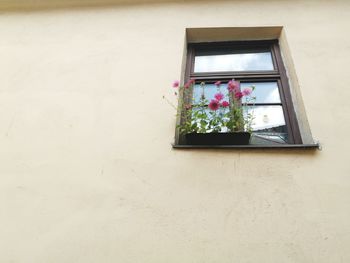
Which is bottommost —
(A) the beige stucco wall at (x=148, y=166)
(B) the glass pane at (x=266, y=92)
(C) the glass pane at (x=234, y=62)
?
(A) the beige stucco wall at (x=148, y=166)

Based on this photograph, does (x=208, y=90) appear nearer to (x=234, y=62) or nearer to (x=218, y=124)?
(x=234, y=62)

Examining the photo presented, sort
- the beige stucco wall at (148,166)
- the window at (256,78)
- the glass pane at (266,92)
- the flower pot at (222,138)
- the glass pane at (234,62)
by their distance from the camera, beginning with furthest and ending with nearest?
1. the glass pane at (234,62)
2. the glass pane at (266,92)
3. the window at (256,78)
4. the flower pot at (222,138)
5. the beige stucco wall at (148,166)

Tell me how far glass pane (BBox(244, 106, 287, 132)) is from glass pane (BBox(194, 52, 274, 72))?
0.51 meters

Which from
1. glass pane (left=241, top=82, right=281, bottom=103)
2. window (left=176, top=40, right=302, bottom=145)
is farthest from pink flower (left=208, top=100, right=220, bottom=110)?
glass pane (left=241, top=82, right=281, bottom=103)

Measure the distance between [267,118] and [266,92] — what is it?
0.30 meters

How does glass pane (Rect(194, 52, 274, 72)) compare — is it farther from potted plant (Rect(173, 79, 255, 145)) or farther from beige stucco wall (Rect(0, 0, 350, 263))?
potted plant (Rect(173, 79, 255, 145))

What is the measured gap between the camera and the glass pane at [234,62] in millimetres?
2629

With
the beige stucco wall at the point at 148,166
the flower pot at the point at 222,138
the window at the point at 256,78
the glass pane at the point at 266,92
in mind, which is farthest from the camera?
the glass pane at the point at 266,92

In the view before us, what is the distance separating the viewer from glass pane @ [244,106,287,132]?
7.11ft

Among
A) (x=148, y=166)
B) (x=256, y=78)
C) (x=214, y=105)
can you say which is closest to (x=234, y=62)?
(x=256, y=78)

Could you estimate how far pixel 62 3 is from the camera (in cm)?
317

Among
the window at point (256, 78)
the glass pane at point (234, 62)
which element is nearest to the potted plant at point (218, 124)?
the window at point (256, 78)

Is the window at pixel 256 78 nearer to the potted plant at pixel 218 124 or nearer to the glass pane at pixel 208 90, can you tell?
the glass pane at pixel 208 90

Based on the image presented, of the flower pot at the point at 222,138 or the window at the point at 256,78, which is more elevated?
the window at the point at 256,78
